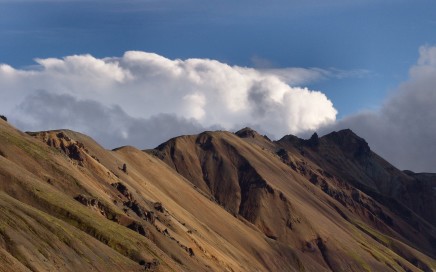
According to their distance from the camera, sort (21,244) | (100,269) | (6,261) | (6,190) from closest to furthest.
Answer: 1. (6,261)
2. (21,244)
3. (100,269)
4. (6,190)

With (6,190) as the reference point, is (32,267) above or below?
below

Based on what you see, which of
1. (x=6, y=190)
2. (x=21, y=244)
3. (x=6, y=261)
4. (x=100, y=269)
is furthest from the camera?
(x=6, y=190)

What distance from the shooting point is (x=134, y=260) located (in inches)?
7790

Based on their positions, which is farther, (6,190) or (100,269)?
(6,190)

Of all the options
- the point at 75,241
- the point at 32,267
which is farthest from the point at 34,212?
the point at 32,267

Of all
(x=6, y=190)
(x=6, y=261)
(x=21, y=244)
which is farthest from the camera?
(x=6, y=190)

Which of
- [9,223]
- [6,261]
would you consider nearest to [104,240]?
[9,223]

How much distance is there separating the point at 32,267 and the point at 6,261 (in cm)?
798

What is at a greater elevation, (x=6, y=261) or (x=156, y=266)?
(x=156, y=266)

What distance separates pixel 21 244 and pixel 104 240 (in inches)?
1644

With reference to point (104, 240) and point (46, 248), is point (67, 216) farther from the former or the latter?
point (46, 248)

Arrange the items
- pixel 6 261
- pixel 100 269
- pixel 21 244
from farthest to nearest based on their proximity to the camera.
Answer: pixel 100 269
pixel 21 244
pixel 6 261

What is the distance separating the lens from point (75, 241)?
179000 millimetres

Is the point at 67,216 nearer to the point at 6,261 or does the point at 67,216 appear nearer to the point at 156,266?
the point at 156,266
